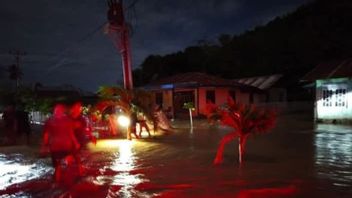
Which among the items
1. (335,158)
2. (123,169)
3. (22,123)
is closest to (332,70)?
(335,158)

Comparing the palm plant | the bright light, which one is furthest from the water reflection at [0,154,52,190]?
the bright light

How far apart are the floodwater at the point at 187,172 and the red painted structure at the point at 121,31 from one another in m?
5.28

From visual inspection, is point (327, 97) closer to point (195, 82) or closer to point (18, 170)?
point (195, 82)

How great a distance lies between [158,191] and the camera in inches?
319

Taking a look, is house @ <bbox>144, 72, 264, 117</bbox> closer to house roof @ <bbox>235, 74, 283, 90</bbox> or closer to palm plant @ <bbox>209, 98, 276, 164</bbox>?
house roof @ <bbox>235, 74, 283, 90</bbox>

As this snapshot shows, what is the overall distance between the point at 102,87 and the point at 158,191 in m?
11.0

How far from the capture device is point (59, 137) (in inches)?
362

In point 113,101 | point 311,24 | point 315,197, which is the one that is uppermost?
point 311,24

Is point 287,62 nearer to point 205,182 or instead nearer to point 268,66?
point 268,66

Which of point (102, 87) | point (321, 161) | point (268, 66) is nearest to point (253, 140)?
point (321, 161)

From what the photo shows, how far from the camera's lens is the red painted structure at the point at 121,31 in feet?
63.5

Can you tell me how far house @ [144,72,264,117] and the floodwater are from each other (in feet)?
62.4

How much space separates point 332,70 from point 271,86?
11.6 meters

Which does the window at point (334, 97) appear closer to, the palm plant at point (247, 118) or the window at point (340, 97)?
the window at point (340, 97)
